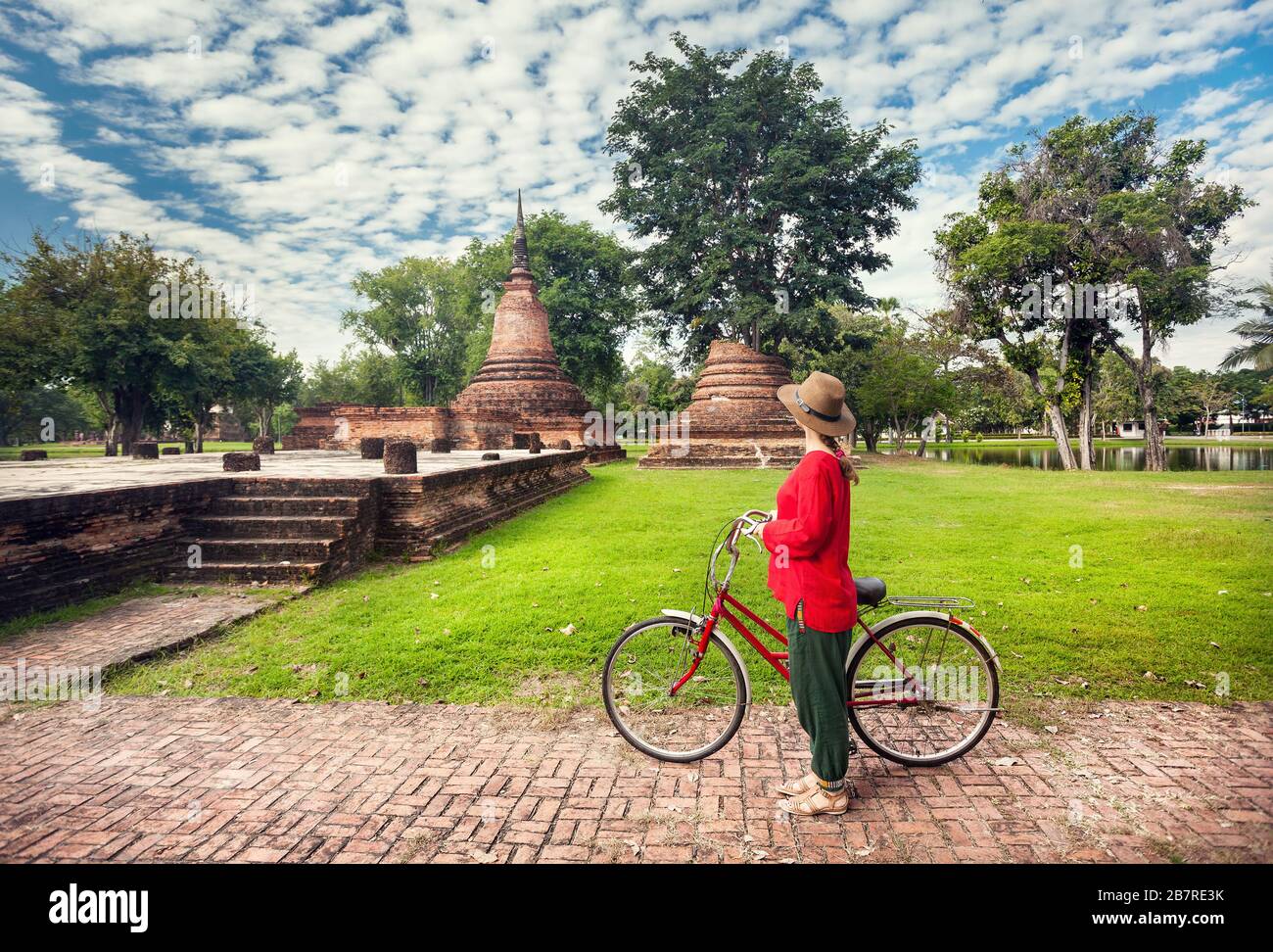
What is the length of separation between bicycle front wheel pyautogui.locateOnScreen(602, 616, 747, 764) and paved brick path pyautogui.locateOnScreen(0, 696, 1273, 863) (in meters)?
0.12

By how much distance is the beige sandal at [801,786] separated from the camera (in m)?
2.77

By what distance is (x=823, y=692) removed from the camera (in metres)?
2.76

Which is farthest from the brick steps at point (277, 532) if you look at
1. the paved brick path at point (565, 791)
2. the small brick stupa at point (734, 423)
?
the small brick stupa at point (734, 423)

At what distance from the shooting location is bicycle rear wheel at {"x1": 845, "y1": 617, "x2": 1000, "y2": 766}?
3.11m

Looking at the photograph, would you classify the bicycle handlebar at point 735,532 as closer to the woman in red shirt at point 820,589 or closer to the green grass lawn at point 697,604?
the woman in red shirt at point 820,589

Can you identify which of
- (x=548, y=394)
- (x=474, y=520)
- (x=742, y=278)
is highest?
(x=742, y=278)

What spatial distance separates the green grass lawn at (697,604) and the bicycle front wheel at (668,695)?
1.29ft

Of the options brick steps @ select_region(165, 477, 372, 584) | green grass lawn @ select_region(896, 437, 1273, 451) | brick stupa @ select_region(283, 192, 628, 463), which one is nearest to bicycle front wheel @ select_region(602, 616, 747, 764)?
brick steps @ select_region(165, 477, 372, 584)

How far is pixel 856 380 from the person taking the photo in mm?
35219

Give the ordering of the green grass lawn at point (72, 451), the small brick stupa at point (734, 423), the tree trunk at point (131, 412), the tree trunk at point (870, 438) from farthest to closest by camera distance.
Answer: the tree trunk at point (870, 438)
the small brick stupa at point (734, 423)
the tree trunk at point (131, 412)
the green grass lawn at point (72, 451)

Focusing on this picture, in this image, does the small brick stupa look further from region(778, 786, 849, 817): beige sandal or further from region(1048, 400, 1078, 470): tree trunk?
region(778, 786, 849, 817): beige sandal

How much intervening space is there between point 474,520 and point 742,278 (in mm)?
21982
